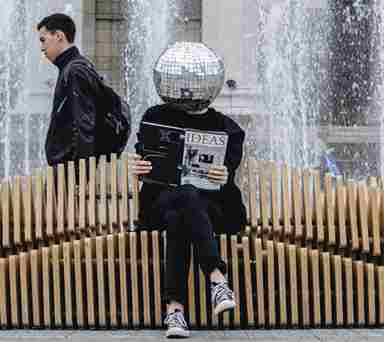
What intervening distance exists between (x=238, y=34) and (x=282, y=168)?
11.7 meters

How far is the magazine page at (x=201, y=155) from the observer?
4.41m

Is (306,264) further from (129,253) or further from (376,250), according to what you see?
(129,253)

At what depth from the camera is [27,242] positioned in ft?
15.4

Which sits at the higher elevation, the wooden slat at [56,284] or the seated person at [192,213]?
the seated person at [192,213]

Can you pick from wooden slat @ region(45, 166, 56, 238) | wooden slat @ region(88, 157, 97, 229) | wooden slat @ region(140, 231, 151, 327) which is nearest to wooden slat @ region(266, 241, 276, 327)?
wooden slat @ region(140, 231, 151, 327)

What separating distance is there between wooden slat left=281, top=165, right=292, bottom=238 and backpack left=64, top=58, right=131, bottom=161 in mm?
1419

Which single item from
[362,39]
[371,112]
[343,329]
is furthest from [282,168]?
[362,39]

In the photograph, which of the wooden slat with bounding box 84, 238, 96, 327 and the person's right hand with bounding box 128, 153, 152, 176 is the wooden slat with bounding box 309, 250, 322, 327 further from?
the wooden slat with bounding box 84, 238, 96, 327

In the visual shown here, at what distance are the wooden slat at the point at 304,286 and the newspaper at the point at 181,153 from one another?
590 mm

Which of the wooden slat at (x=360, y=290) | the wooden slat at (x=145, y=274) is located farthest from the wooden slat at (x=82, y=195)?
the wooden slat at (x=360, y=290)

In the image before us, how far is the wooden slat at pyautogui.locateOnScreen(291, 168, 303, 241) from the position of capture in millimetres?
4645

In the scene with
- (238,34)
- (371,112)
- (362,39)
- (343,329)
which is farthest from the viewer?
(362,39)

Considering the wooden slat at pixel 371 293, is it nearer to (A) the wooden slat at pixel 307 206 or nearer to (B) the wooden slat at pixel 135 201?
(A) the wooden slat at pixel 307 206

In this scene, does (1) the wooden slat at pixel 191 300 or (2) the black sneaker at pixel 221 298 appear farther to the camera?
(1) the wooden slat at pixel 191 300
